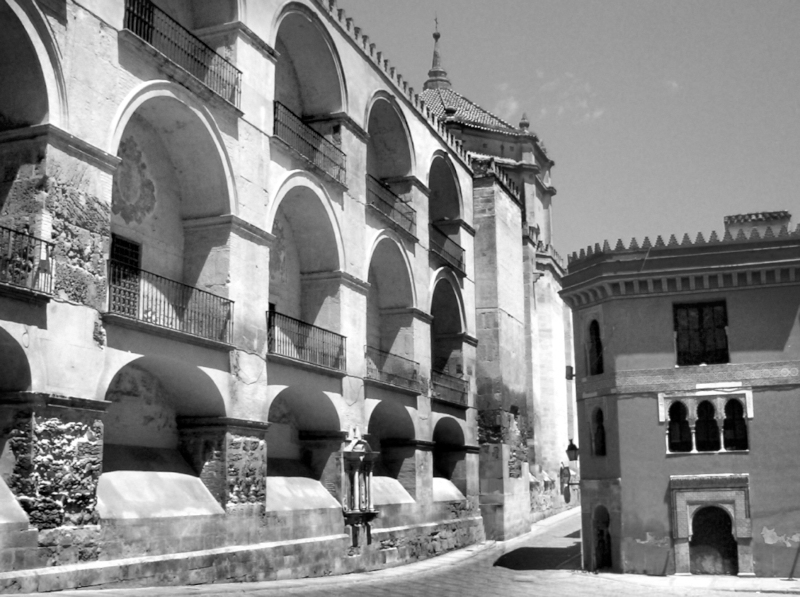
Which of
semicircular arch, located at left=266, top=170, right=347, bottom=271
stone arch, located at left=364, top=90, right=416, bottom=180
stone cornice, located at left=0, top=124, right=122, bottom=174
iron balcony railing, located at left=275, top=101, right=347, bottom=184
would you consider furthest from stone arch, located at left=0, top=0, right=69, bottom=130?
stone arch, located at left=364, top=90, right=416, bottom=180

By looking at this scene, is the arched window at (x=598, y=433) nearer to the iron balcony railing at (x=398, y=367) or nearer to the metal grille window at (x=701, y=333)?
the metal grille window at (x=701, y=333)

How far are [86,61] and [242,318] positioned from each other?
5.87 meters

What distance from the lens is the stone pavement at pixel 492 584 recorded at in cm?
1603

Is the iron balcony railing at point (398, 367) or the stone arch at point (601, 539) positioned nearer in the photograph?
the stone arch at point (601, 539)

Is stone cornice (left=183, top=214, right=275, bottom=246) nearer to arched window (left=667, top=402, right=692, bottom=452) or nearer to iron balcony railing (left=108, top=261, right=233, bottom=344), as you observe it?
iron balcony railing (left=108, top=261, right=233, bottom=344)

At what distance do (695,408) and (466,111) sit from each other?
30.3 meters

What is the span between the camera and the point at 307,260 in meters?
23.7

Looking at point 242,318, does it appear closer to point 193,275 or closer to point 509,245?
point 193,275

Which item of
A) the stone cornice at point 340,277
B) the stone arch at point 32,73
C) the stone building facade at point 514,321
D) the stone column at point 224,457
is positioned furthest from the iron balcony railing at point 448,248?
the stone arch at point 32,73

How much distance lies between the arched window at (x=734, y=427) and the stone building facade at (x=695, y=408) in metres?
0.02

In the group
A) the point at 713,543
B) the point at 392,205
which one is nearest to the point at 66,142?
the point at 392,205

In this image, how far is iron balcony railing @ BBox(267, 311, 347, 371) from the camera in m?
21.6

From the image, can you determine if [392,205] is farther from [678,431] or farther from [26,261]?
[26,261]

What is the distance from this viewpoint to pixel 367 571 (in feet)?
75.9
